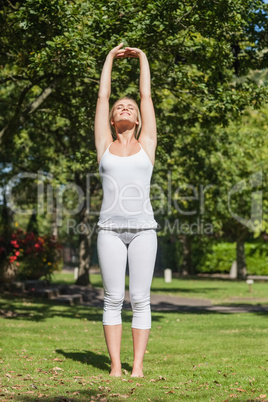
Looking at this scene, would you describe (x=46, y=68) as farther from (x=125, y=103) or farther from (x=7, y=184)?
(x=7, y=184)

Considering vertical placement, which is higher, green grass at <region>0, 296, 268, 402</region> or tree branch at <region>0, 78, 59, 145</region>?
tree branch at <region>0, 78, 59, 145</region>

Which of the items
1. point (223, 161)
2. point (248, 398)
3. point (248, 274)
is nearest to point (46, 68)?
point (248, 398)

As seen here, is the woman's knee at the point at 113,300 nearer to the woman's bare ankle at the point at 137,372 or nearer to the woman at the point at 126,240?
the woman at the point at 126,240

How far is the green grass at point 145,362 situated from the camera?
175 inches

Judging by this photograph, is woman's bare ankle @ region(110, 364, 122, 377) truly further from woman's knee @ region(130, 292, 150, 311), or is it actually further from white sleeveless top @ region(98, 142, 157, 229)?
white sleeveless top @ region(98, 142, 157, 229)

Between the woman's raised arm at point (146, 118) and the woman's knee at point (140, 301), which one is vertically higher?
the woman's raised arm at point (146, 118)

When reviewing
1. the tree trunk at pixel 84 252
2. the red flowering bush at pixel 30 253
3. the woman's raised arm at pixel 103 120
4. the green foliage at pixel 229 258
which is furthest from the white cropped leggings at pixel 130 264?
the green foliage at pixel 229 258

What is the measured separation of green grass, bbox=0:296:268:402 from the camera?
445 centimetres

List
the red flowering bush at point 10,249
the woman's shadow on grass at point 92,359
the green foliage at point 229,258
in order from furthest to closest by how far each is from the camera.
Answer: the green foliage at point 229,258, the red flowering bush at point 10,249, the woman's shadow on grass at point 92,359

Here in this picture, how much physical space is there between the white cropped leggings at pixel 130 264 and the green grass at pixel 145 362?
2.05ft

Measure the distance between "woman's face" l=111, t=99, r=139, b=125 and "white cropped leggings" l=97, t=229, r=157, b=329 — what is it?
1.07 metres

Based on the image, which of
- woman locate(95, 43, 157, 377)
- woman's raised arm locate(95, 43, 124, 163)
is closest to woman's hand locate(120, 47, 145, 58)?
woman's raised arm locate(95, 43, 124, 163)

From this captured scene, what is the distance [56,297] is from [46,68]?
10105 mm

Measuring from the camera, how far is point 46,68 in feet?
32.1
